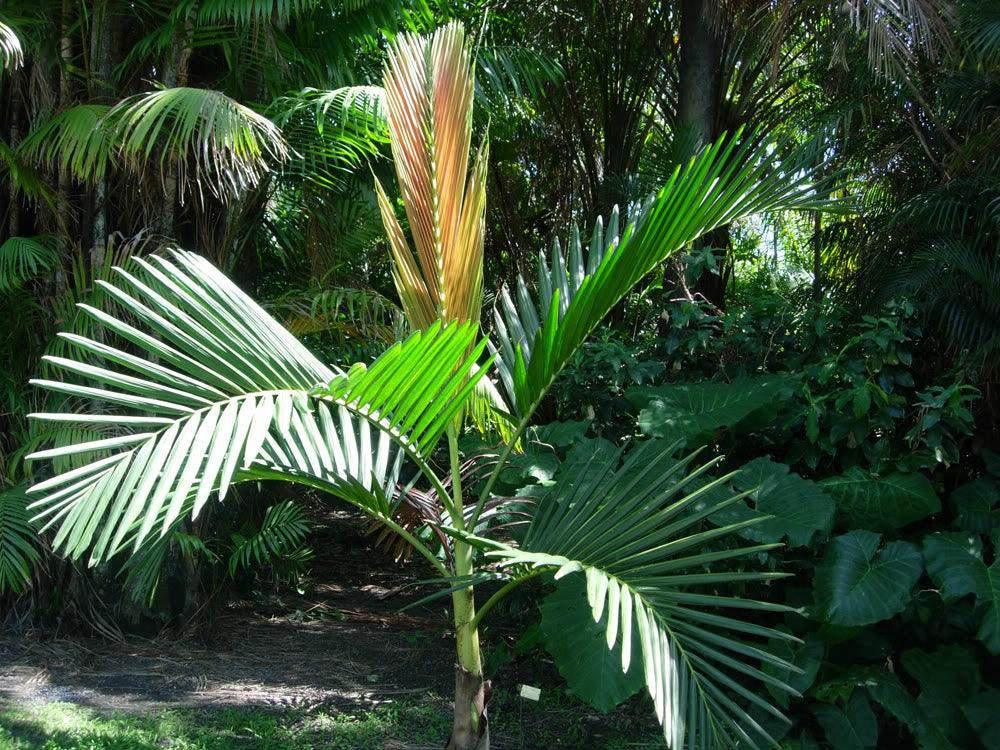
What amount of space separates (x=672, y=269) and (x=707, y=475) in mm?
1399

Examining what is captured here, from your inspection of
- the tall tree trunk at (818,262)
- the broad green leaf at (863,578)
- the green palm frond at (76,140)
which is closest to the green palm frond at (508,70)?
the tall tree trunk at (818,262)

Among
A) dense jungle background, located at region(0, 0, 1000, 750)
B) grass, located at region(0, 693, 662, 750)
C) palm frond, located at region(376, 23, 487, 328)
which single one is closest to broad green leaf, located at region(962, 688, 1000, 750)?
dense jungle background, located at region(0, 0, 1000, 750)

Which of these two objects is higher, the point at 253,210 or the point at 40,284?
the point at 253,210

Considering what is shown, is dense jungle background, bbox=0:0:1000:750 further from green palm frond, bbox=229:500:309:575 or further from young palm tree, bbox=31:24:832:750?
young palm tree, bbox=31:24:832:750

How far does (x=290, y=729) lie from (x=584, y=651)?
134 centimetres

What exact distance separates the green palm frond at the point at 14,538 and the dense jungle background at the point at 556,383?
2cm

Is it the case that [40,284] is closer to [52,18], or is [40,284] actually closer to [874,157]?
[52,18]

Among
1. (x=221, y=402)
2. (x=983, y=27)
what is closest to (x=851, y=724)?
(x=221, y=402)

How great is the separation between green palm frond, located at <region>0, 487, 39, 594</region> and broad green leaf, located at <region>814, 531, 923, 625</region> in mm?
3575

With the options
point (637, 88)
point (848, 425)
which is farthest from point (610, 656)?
point (637, 88)

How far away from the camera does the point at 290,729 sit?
3770 mm

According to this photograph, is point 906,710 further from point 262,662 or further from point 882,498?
point 262,662

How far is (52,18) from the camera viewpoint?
464cm

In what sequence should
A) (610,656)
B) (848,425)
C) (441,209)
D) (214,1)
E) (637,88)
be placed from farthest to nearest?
(637,88) < (214,1) < (848,425) < (610,656) < (441,209)
